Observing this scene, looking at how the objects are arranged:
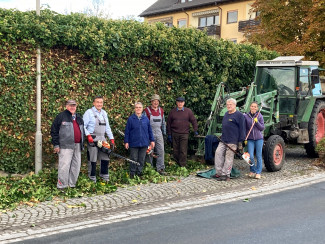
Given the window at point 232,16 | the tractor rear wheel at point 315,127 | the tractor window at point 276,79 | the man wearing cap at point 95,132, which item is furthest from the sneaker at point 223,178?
the window at point 232,16

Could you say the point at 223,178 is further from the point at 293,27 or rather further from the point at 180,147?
the point at 293,27

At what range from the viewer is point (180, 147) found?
11.2 meters

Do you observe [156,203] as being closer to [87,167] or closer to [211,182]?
[211,182]

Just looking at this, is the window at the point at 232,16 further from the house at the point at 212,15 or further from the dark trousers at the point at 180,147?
the dark trousers at the point at 180,147

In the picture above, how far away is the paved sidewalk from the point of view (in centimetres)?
645

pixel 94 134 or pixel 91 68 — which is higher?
pixel 91 68

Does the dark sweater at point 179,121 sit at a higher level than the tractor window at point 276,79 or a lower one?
lower

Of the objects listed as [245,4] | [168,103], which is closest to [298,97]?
[168,103]

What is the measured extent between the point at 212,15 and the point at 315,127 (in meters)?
29.2

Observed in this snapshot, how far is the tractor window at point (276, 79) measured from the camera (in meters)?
12.6

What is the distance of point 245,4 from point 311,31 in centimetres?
1870

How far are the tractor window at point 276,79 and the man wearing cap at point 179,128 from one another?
2.93 metres

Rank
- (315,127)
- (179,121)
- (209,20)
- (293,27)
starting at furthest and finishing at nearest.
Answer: (209,20), (293,27), (315,127), (179,121)

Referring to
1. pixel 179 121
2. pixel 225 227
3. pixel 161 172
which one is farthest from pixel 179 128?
pixel 225 227
